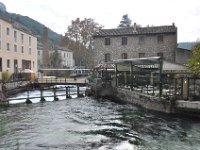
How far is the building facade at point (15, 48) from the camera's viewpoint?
43.0m

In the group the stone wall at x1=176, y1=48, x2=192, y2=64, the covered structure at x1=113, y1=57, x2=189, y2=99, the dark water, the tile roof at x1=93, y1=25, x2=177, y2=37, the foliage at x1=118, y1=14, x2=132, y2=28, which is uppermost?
the foliage at x1=118, y1=14, x2=132, y2=28

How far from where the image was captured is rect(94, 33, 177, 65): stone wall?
144ft

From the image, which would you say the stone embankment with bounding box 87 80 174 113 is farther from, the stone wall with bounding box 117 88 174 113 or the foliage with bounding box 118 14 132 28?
the foliage with bounding box 118 14 132 28

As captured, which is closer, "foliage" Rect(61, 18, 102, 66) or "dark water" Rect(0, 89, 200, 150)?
"dark water" Rect(0, 89, 200, 150)

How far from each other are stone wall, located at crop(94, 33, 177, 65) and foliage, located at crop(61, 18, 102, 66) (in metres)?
21.6

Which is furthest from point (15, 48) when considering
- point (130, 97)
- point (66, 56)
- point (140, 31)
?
point (66, 56)

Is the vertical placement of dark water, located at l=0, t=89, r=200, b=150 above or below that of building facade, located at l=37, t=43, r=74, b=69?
below

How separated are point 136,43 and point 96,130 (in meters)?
31.1

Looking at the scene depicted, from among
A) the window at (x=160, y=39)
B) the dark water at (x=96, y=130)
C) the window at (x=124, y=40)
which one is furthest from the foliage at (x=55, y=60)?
the dark water at (x=96, y=130)

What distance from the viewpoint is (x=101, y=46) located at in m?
47.3

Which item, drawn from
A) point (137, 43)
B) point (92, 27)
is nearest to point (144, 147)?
point (137, 43)

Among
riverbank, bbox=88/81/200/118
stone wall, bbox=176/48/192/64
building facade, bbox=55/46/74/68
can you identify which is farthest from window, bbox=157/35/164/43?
building facade, bbox=55/46/74/68

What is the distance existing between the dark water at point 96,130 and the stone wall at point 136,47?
23.3 meters

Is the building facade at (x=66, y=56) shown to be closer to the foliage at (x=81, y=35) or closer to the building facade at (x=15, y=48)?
the foliage at (x=81, y=35)
